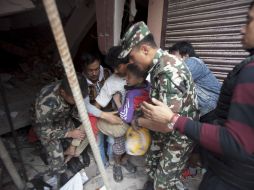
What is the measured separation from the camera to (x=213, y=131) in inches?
50.4

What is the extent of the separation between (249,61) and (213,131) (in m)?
0.40

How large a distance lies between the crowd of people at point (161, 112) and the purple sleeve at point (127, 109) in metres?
0.01

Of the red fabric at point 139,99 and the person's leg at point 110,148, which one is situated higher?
the red fabric at point 139,99

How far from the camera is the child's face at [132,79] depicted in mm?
2479

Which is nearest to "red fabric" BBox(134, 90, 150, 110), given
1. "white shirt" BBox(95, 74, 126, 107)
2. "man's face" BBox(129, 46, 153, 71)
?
"white shirt" BBox(95, 74, 126, 107)

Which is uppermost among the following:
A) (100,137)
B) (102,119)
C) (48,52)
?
(48,52)

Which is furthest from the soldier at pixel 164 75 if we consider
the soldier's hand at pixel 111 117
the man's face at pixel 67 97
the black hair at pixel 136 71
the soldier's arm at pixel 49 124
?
the soldier's arm at pixel 49 124

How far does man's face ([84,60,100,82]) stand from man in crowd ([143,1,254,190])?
54.3 inches

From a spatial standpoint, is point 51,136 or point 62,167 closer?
point 51,136

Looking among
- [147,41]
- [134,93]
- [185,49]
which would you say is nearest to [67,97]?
[134,93]

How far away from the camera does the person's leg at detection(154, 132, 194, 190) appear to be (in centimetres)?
229

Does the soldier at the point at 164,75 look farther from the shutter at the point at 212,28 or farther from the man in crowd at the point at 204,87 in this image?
the shutter at the point at 212,28

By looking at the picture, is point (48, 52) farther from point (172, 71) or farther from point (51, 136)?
point (172, 71)

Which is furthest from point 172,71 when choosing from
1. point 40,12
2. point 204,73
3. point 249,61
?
point 40,12
